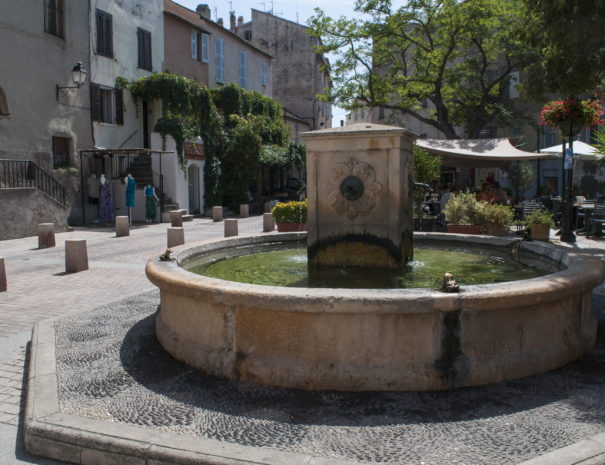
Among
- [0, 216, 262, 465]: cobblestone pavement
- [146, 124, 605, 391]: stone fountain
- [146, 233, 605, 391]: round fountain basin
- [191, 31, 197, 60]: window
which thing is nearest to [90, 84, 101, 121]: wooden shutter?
[0, 216, 262, 465]: cobblestone pavement

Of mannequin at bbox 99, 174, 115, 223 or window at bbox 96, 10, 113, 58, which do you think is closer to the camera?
mannequin at bbox 99, 174, 115, 223

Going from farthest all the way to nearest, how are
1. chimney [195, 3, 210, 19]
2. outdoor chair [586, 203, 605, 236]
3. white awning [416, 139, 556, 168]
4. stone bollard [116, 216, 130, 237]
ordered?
chimney [195, 3, 210, 19] → stone bollard [116, 216, 130, 237] → white awning [416, 139, 556, 168] → outdoor chair [586, 203, 605, 236]

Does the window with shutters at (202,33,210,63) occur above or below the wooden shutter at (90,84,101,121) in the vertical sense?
above

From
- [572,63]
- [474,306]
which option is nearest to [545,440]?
[474,306]

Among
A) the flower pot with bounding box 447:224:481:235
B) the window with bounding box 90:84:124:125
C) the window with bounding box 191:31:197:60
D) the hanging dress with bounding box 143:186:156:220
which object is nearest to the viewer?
the flower pot with bounding box 447:224:481:235

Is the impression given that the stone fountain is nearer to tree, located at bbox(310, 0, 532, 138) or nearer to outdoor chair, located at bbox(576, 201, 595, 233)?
outdoor chair, located at bbox(576, 201, 595, 233)

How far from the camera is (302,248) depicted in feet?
26.5

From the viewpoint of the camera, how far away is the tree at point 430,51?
73.7 ft

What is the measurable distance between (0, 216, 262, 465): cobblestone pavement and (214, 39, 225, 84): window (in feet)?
50.1

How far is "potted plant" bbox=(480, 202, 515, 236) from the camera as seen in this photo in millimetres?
10641

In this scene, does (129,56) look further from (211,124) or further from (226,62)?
(226,62)

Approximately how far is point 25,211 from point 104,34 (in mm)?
8758

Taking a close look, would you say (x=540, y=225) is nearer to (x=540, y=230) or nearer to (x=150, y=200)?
(x=540, y=230)

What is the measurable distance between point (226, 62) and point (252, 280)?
26593 mm
